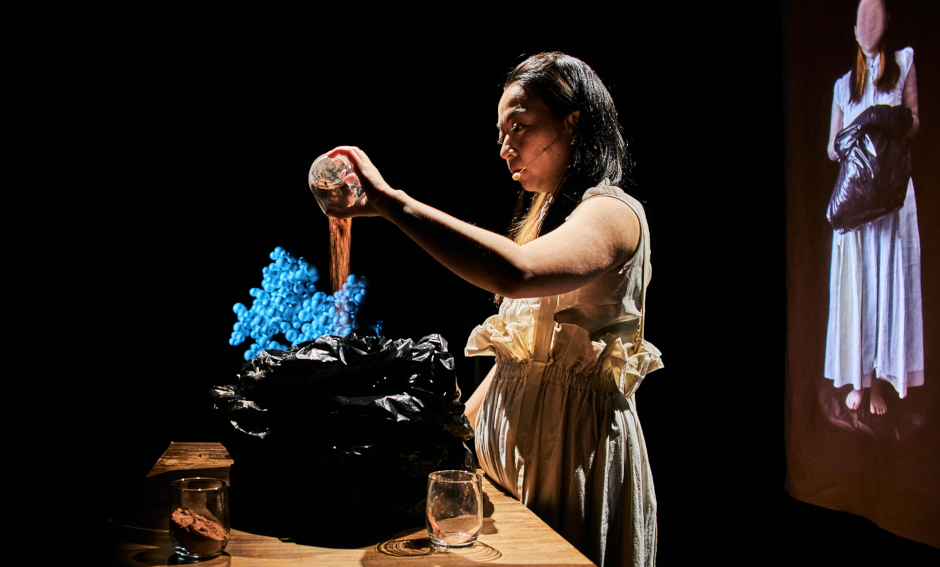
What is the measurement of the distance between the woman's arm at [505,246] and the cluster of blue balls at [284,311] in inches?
59.9

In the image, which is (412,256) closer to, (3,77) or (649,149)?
(649,149)

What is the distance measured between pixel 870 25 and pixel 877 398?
4.70ft

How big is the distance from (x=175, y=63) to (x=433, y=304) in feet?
4.83

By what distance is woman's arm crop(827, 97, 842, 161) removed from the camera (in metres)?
2.59

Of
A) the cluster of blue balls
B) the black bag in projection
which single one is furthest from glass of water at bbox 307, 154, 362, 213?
the cluster of blue balls

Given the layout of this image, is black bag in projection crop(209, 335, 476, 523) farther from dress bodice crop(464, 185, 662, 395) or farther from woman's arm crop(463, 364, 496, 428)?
woman's arm crop(463, 364, 496, 428)

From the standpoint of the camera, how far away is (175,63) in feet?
8.05

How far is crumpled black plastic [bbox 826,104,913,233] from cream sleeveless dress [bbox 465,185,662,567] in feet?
5.25

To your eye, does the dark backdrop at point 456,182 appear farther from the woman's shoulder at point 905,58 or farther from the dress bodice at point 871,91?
the woman's shoulder at point 905,58

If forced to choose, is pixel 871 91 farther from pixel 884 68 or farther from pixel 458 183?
pixel 458 183

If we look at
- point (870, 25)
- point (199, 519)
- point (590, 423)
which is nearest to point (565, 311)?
point (590, 423)

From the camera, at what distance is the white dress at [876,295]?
6.86ft

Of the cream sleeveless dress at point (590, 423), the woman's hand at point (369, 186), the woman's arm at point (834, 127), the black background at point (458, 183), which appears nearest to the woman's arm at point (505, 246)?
the woman's hand at point (369, 186)

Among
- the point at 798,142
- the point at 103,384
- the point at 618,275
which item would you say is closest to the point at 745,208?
the point at 798,142
